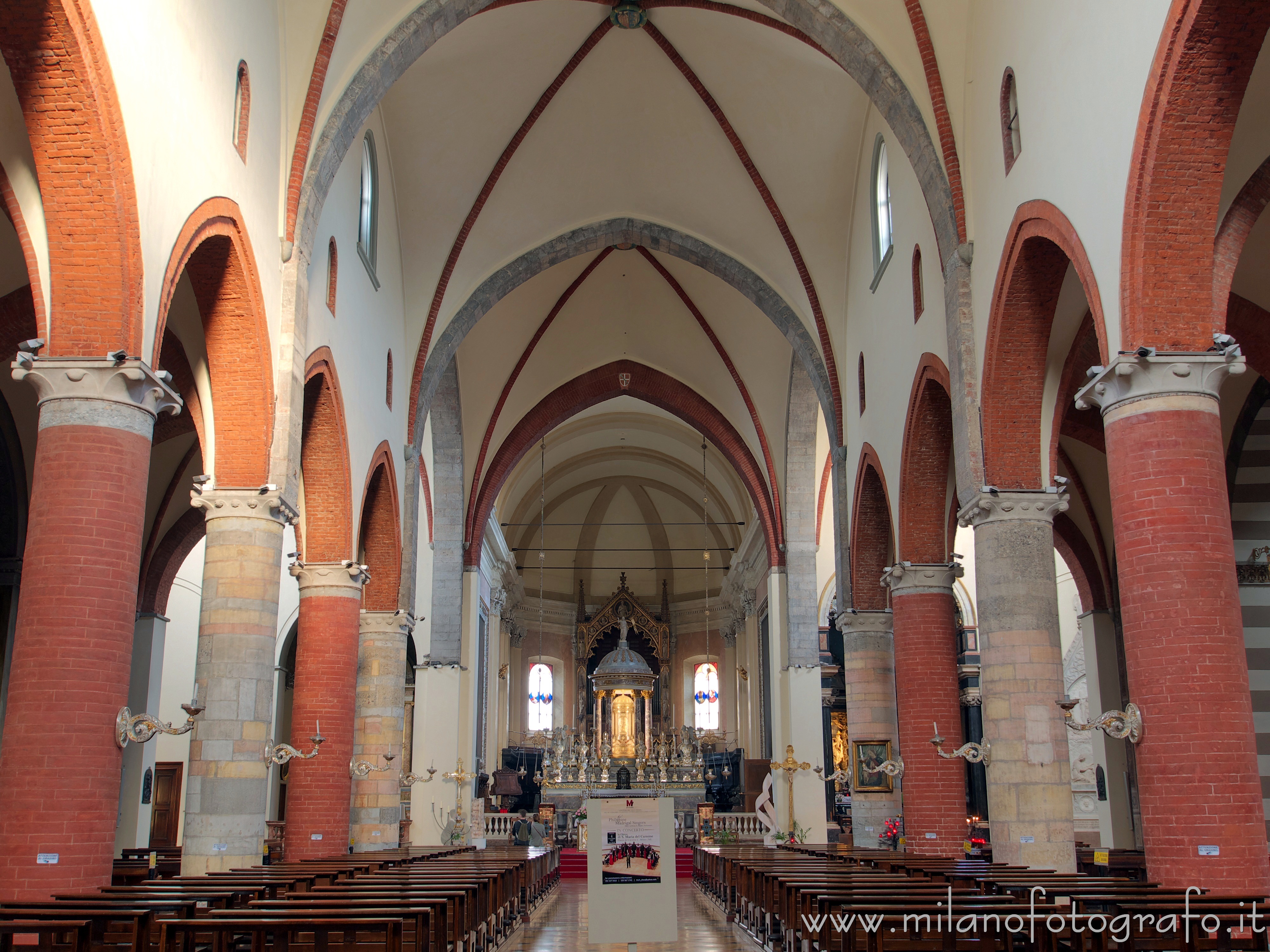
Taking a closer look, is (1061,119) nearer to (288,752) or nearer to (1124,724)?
(1124,724)

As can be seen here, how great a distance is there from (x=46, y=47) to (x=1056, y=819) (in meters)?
10.8

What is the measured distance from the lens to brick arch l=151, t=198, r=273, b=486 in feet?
38.4

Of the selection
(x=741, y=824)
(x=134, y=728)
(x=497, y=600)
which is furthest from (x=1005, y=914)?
(x=497, y=600)

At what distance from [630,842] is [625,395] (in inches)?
794

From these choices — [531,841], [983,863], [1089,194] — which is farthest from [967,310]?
[531,841]

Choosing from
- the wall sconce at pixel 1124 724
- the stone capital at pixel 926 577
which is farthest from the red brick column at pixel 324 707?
the wall sconce at pixel 1124 724

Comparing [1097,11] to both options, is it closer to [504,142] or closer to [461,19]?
[461,19]

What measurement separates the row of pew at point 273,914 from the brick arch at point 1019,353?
265 inches

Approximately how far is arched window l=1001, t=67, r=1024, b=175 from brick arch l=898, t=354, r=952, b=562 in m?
3.68

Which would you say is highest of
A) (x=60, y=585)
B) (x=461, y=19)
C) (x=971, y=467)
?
(x=461, y=19)

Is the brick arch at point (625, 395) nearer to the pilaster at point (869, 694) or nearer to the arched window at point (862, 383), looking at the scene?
the pilaster at point (869, 694)

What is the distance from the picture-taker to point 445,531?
1005 inches

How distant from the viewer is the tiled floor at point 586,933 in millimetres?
11070

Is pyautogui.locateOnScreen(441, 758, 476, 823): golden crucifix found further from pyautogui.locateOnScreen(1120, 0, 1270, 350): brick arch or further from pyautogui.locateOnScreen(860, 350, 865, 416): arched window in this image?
pyautogui.locateOnScreen(1120, 0, 1270, 350): brick arch
